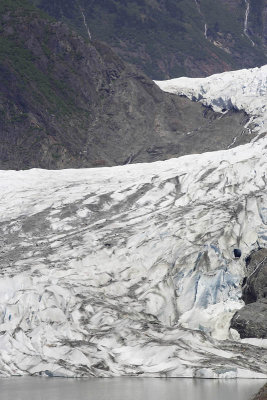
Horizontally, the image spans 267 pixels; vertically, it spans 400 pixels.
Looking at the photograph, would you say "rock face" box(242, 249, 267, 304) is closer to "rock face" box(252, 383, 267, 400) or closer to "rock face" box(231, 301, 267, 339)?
"rock face" box(231, 301, 267, 339)

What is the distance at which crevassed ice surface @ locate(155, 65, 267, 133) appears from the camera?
135 m

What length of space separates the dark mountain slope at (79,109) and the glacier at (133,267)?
44.6 meters

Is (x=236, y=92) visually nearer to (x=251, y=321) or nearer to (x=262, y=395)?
(x=251, y=321)

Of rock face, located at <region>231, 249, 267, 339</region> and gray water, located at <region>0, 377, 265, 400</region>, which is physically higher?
rock face, located at <region>231, 249, 267, 339</region>

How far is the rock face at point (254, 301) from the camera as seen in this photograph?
69.8m

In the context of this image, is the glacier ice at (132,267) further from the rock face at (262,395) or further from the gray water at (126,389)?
the rock face at (262,395)

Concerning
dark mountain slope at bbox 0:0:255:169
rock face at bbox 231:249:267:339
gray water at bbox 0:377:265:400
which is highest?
dark mountain slope at bbox 0:0:255:169

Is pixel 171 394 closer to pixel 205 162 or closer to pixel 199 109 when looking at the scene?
pixel 205 162

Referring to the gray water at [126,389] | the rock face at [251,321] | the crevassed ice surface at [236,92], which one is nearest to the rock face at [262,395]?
the gray water at [126,389]

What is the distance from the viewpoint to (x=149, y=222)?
81.7 metres

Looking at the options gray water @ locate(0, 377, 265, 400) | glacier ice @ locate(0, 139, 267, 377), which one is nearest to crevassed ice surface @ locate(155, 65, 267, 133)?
glacier ice @ locate(0, 139, 267, 377)

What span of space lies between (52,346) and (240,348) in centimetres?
1057

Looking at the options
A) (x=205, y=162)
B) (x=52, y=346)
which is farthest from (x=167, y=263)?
(x=205, y=162)

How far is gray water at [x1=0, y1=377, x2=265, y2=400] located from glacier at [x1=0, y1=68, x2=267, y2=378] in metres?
1.52
